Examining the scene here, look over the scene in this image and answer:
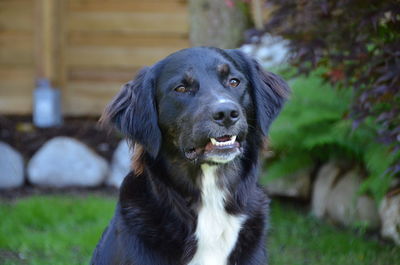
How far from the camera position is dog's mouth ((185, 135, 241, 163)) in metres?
3.14

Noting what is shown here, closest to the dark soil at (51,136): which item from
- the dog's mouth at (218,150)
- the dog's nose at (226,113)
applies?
the dog's mouth at (218,150)

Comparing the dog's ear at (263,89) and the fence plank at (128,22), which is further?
the fence plank at (128,22)

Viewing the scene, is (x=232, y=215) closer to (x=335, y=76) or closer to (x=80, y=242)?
(x=335, y=76)

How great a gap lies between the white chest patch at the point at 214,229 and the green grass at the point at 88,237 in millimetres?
1596

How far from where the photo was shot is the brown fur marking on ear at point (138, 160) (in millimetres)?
3377

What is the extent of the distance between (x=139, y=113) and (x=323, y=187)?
10.5ft

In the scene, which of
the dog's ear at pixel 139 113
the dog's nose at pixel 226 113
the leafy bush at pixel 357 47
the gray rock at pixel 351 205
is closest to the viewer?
the dog's nose at pixel 226 113

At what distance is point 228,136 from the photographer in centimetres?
317

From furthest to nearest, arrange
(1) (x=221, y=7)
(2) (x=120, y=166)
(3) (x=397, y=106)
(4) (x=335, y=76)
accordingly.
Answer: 1. (2) (x=120, y=166)
2. (1) (x=221, y=7)
3. (4) (x=335, y=76)
4. (3) (x=397, y=106)

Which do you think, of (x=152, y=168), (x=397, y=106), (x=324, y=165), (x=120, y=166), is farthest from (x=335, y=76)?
(x=120, y=166)

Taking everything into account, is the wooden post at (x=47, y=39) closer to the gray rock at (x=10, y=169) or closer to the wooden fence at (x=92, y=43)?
the wooden fence at (x=92, y=43)

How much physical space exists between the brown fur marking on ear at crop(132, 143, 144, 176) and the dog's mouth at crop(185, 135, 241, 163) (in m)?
0.28

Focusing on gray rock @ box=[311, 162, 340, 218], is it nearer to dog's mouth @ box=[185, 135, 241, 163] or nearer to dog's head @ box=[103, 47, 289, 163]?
dog's head @ box=[103, 47, 289, 163]

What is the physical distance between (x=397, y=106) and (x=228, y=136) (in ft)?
4.57
